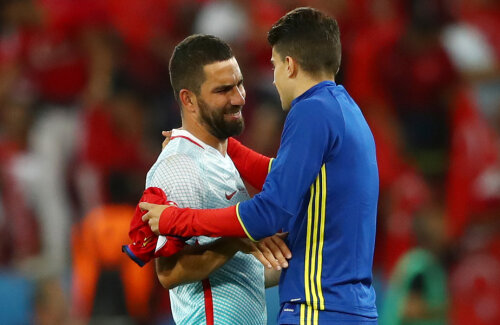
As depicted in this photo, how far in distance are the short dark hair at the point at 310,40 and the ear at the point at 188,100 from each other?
1.32ft

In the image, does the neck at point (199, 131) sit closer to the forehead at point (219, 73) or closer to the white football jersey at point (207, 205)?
the white football jersey at point (207, 205)

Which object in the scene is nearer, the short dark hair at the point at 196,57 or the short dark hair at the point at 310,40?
the short dark hair at the point at 310,40

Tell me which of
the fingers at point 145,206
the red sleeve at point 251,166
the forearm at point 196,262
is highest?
the red sleeve at point 251,166

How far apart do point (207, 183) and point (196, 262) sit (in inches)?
11.1

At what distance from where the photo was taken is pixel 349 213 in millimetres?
2998

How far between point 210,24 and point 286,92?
443 centimetres

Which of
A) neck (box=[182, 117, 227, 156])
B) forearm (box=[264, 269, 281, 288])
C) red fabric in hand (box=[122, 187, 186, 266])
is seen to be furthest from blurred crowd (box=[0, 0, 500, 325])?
red fabric in hand (box=[122, 187, 186, 266])

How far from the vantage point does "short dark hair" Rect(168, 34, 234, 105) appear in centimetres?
332

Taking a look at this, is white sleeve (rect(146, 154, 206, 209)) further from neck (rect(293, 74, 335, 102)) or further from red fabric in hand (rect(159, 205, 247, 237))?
neck (rect(293, 74, 335, 102))

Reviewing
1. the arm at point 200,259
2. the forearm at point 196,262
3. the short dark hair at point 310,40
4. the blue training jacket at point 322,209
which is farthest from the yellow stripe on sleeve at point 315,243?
the short dark hair at point 310,40

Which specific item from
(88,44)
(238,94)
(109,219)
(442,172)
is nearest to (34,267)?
(109,219)

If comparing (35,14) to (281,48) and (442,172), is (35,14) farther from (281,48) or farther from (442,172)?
(281,48)

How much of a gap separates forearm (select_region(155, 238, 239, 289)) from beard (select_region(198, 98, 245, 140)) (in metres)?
0.41

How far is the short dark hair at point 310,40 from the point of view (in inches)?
120
